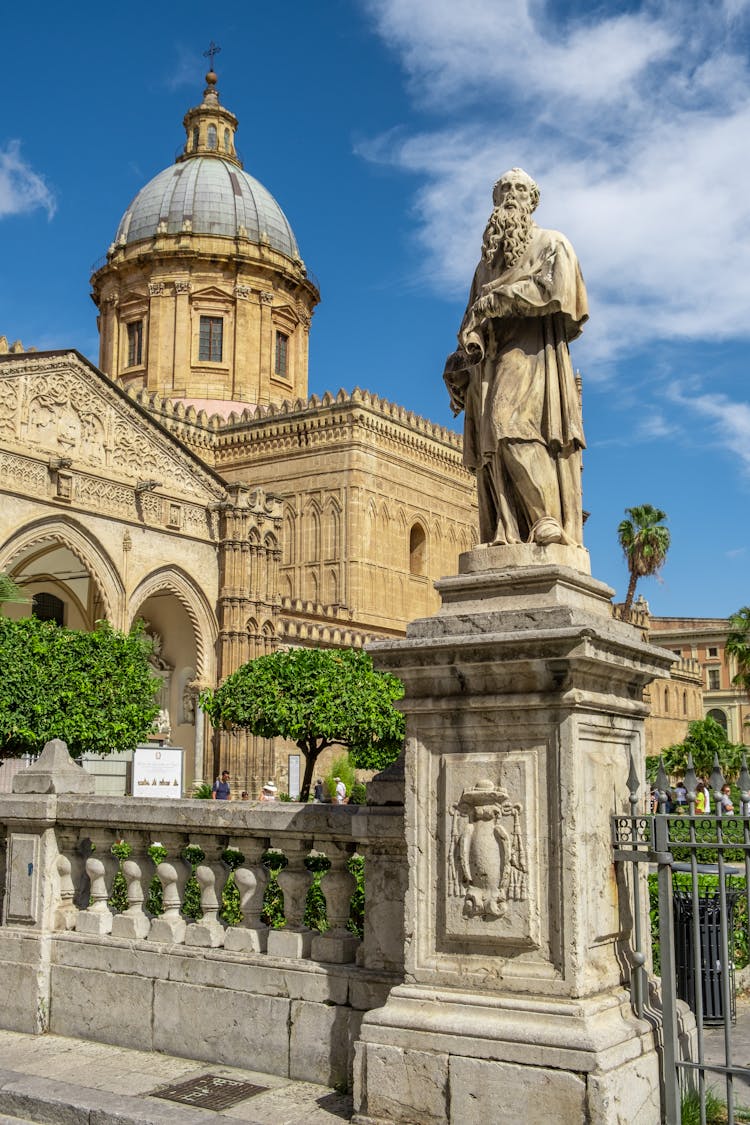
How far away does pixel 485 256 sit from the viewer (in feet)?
15.4

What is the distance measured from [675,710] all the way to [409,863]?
4953 centimetres

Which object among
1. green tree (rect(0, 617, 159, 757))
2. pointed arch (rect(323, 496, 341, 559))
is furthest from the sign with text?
pointed arch (rect(323, 496, 341, 559))

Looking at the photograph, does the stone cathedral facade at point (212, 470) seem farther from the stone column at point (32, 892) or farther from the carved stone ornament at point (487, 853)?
the carved stone ornament at point (487, 853)

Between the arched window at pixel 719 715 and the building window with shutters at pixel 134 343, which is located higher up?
the building window with shutters at pixel 134 343

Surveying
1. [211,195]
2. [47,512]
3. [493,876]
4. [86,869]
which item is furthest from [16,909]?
[211,195]

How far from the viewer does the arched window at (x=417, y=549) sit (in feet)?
125

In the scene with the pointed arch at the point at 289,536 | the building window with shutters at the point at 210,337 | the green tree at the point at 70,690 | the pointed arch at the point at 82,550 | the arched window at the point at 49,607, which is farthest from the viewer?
the building window with shutters at the point at 210,337

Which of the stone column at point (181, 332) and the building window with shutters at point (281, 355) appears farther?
the building window with shutters at point (281, 355)

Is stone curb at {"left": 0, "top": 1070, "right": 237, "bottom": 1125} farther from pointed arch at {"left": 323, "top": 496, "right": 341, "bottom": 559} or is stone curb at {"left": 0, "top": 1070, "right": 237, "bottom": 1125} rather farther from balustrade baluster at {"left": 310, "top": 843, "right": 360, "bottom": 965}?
pointed arch at {"left": 323, "top": 496, "right": 341, "bottom": 559}

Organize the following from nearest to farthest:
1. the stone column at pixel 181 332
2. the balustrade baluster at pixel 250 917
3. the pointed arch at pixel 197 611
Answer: the balustrade baluster at pixel 250 917 < the pointed arch at pixel 197 611 < the stone column at pixel 181 332

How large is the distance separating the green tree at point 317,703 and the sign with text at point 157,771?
6.64 ft

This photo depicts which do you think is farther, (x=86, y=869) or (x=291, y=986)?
(x=86, y=869)

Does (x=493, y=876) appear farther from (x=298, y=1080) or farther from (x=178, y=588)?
(x=178, y=588)

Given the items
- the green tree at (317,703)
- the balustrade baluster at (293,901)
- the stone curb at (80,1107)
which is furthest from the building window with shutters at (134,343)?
the stone curb at (80,1107)
